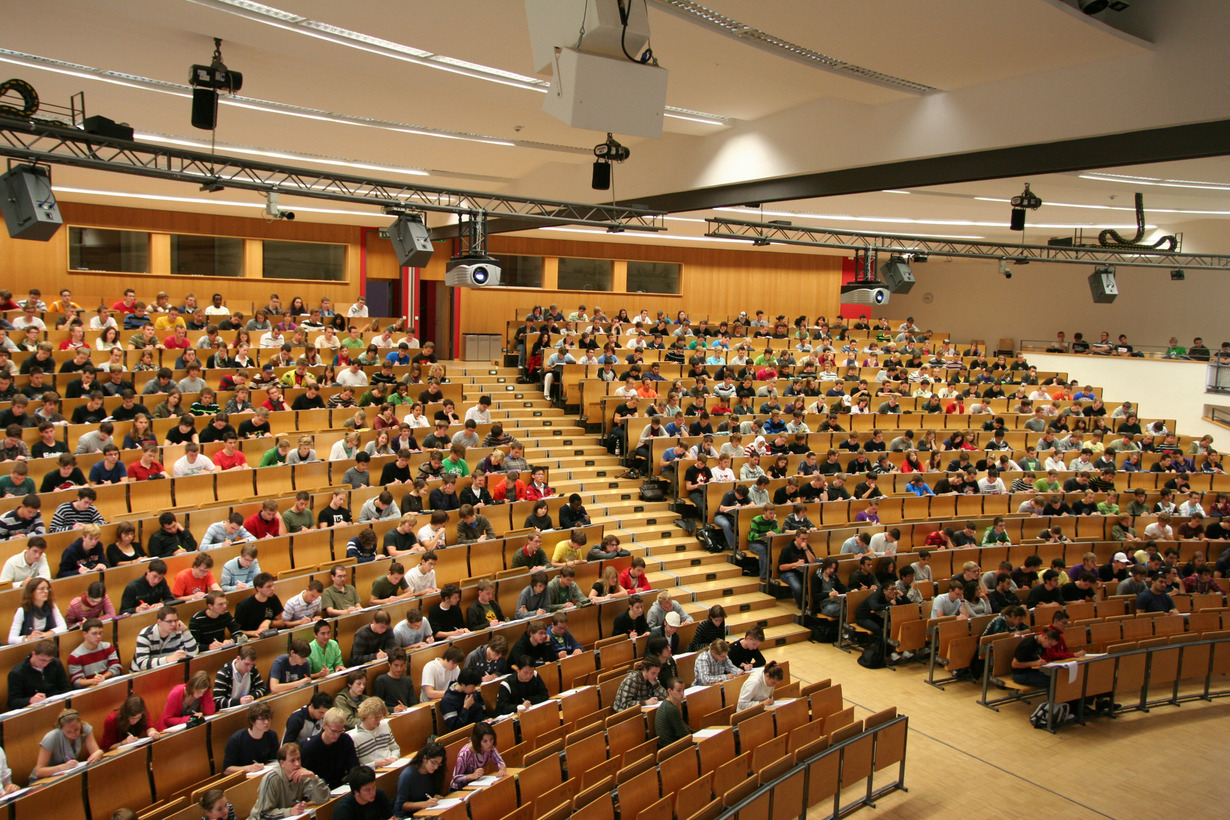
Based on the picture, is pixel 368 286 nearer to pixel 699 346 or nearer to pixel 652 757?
pixel 699 346

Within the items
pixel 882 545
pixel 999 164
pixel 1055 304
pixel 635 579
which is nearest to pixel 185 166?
pixel 635 579

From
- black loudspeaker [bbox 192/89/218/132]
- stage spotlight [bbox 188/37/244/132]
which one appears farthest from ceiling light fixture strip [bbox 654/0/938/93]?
black loudspeaker [bbox 192/89/218/132]

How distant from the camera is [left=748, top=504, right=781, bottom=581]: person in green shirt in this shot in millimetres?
9148

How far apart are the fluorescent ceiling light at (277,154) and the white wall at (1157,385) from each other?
14163 mm

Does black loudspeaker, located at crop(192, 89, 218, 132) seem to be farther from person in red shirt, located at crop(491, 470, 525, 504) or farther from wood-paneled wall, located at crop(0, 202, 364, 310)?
wood-paneled wall, located at crop(0, 202, 364, 310)

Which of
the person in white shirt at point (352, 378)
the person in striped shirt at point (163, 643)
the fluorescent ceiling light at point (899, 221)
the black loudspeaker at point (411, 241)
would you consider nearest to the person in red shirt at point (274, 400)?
the person in white shirt at point (352, 378)

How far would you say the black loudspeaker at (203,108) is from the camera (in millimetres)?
7148

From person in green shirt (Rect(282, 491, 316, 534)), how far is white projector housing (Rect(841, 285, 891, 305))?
24.7ft

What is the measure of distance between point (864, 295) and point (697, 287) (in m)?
8.51

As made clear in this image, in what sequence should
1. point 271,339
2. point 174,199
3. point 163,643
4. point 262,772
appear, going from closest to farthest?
point 262,772 < point 163,643 < point 271,339 < point 174,199

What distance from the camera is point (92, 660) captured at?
515cm

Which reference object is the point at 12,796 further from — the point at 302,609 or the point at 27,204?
the point at 27,204

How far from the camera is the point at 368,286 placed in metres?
19.1

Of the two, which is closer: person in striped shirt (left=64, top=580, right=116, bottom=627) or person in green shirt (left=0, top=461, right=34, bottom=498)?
person in striped shirt (left=64, top=580, right=116, bottom=627)
